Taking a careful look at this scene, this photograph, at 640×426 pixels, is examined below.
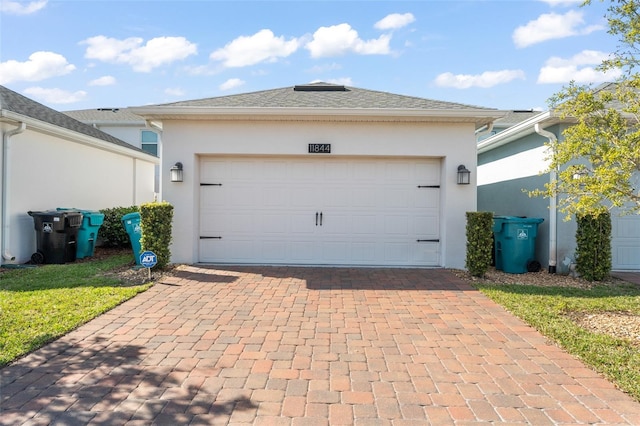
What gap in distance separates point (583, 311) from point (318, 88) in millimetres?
7541

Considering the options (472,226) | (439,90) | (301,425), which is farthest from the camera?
(439,90)

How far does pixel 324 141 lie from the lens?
7793 mm

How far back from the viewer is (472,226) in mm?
6863

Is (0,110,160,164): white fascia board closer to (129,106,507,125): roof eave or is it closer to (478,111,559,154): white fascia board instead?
(129,106,507,125): roof eave

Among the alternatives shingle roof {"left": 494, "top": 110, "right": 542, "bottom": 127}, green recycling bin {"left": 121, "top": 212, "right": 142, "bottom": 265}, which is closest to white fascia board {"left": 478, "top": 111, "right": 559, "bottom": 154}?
shingle roof {"left": 494, "top": 110, "right": 542, "bottom": 127}

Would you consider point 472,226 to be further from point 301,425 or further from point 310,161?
point 301,425

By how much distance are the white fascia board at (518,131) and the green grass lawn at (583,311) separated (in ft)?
10.3

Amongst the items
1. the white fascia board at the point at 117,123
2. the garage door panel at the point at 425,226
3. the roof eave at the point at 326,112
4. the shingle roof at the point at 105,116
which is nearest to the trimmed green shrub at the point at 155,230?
the roof eave at the point at 326,112

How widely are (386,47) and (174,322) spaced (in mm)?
8233

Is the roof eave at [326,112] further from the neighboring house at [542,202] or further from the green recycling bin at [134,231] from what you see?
the green recycling bin at [134,231]

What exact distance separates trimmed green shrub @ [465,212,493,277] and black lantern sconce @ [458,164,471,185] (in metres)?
0.97

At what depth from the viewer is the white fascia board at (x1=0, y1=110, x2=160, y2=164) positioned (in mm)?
7501

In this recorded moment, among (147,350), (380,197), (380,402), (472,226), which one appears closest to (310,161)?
(380,197)

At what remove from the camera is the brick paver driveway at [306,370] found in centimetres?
262
